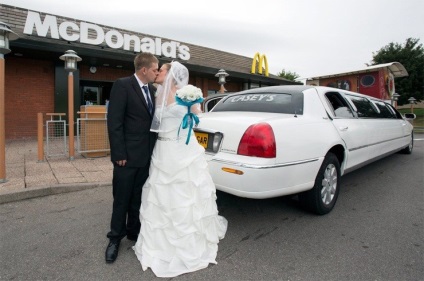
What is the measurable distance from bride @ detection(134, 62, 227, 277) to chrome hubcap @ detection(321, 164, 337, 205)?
151cm

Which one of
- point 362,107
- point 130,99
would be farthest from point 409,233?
point 130,99

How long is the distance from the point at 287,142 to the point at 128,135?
154 centimetres

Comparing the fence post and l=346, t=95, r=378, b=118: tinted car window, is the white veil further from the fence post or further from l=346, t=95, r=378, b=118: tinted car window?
the fence post

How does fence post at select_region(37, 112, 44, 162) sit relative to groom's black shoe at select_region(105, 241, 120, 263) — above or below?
above

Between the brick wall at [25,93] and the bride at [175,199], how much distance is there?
10405mm

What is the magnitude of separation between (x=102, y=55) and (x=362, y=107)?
921 centimetres

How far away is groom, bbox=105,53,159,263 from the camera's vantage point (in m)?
2.33

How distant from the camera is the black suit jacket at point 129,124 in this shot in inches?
91.6

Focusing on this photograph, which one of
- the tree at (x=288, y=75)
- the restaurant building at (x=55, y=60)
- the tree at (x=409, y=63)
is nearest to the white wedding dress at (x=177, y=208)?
the restaurant building at (x=55, y=60)

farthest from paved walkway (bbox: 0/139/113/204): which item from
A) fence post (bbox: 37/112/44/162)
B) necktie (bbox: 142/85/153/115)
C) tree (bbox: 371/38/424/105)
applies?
tree (bbox: 371/38/424/105)

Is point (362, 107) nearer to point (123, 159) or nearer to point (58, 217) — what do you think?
point (123, 159)

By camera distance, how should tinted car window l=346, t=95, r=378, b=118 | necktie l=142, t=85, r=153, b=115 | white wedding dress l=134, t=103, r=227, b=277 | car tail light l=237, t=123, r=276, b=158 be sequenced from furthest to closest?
tinted car window l=346, t=95, r=378, b=118 → car tail light l=237, t=123, r=276, b=158 → necktie l=142, t=85, r=153, b=115 → white wedding dress l=134, t=103, r=227, b=277

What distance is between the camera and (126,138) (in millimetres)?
2416

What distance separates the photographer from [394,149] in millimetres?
5699
